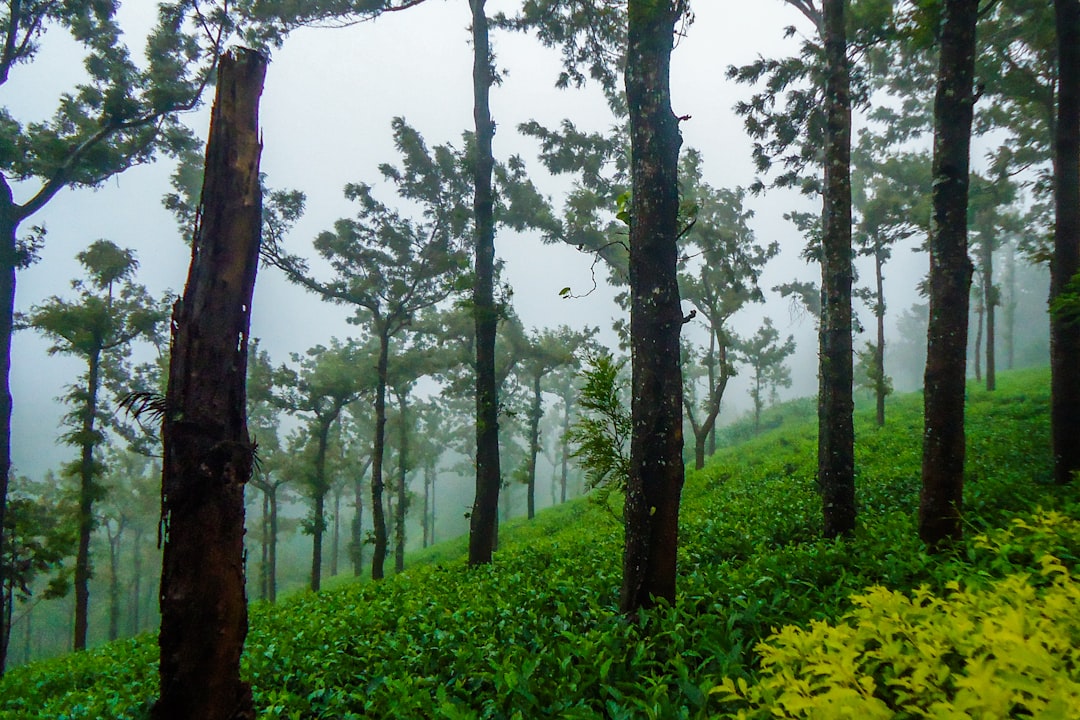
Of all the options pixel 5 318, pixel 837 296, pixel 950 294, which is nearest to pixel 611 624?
pixel 950 294

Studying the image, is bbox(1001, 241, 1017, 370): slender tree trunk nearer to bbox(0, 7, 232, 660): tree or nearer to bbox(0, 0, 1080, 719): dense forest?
bbox(0, 0, 1080, 719): dense forest

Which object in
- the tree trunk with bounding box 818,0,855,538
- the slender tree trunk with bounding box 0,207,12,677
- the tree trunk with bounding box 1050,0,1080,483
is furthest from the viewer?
the slender tree trunk with bounding box 0,207,12,677

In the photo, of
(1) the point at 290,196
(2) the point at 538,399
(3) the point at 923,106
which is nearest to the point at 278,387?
(1) the point at 290,196

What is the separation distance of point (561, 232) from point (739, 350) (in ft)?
71.1

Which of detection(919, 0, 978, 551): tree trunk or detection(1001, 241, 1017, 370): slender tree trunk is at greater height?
detection(1001, 241, 1017, 370): slender tree trunk

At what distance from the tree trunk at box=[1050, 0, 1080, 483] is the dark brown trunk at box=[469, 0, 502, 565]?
29.8ft

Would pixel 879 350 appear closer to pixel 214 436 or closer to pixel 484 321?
pixel 484 321

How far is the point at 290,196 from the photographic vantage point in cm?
1595

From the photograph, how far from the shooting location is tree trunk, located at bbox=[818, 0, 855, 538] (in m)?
7.19

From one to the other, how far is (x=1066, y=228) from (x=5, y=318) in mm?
20389

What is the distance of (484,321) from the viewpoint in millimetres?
11109

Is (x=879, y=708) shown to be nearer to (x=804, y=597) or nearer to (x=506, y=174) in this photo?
(x=804, y=597)

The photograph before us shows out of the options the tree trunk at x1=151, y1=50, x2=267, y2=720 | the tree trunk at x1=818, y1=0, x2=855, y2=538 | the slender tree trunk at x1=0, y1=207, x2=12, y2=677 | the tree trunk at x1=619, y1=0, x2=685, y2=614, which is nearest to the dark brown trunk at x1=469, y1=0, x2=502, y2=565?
the tree trunk at x1=619, y1=0, x2=685, y2=614

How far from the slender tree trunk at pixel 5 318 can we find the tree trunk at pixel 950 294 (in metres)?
17.0
